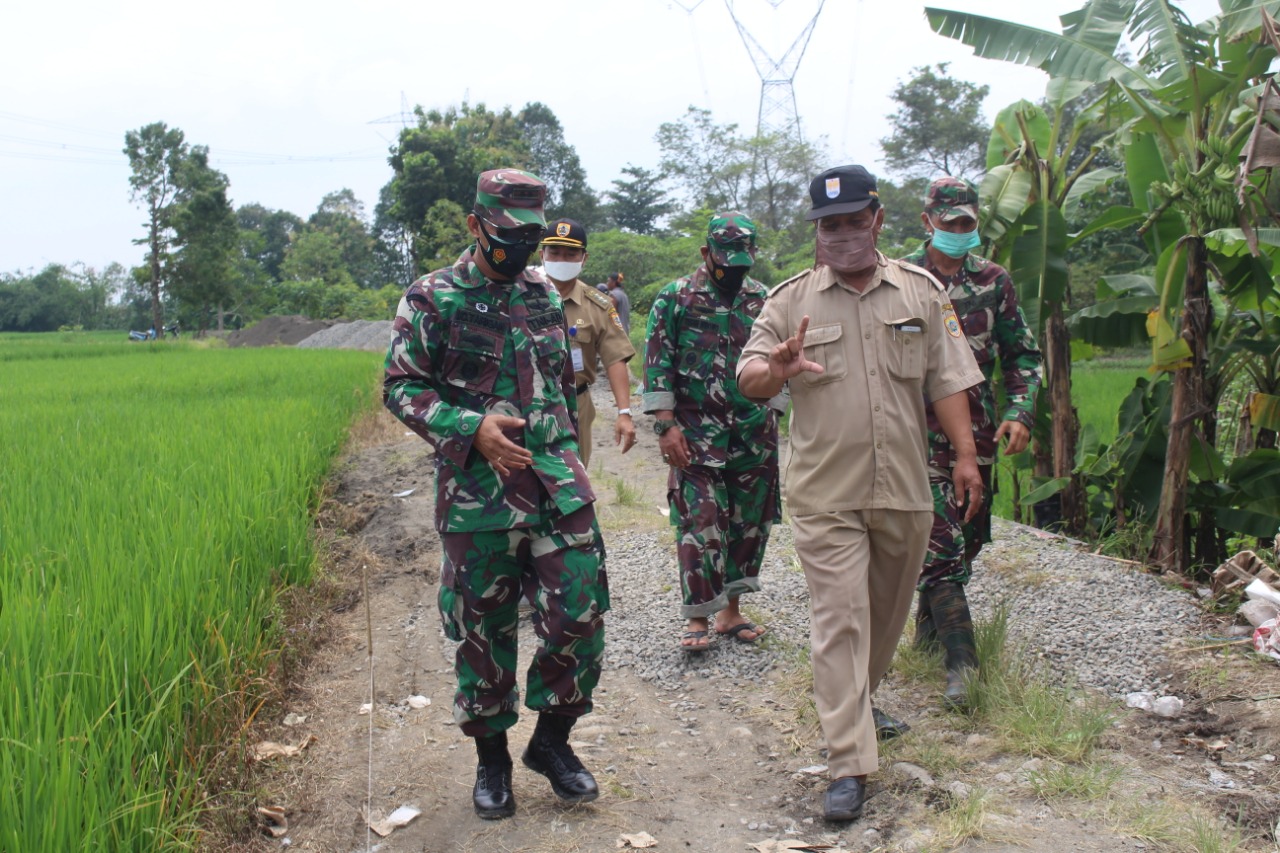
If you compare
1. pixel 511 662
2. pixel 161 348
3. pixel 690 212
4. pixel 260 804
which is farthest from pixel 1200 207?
pixel 161 348

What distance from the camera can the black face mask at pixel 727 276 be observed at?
4609 mm

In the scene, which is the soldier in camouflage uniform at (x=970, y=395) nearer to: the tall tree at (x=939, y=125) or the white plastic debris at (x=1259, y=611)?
the white plastic debris at (x=1259, y=611)

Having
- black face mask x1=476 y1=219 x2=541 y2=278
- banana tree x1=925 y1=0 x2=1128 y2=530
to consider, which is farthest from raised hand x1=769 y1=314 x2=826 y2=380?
banana tree x1=925 y1=0 x2=1128 y2=530

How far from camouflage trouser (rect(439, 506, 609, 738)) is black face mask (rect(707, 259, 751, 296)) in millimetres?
1746

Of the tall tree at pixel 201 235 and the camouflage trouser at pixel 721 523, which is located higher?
the tall tree at pixel 201 235

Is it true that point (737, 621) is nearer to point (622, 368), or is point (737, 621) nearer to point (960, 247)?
point (622, 368)

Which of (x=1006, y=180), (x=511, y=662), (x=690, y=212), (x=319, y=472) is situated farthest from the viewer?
(x=690, y=212)

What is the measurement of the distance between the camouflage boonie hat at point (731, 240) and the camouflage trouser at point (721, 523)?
843mm

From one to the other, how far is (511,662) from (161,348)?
104ft

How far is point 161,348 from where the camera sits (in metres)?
31.7

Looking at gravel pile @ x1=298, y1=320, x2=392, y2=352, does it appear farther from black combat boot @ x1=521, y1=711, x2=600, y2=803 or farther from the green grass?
black combat boot @ x1=521, y1=711, x2=600, y2=803

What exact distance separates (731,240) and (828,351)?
138 centimetres

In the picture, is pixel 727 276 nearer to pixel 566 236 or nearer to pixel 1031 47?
pixel 566 236

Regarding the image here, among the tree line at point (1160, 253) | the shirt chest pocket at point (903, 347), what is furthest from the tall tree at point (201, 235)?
the shirt chest pocket at point (903, 347)
